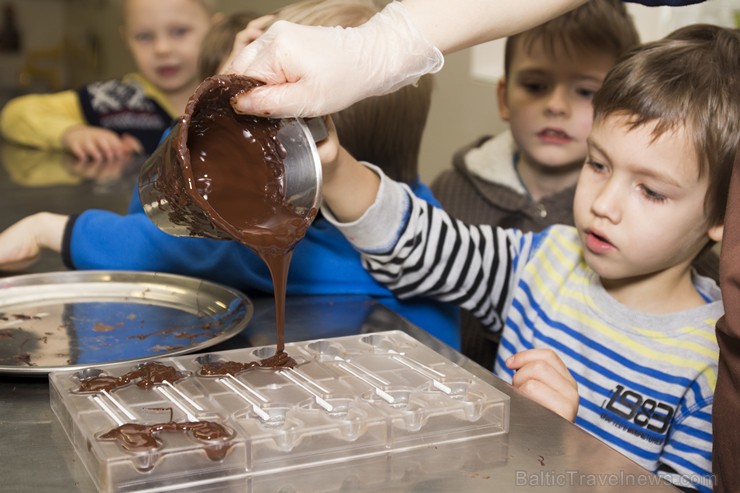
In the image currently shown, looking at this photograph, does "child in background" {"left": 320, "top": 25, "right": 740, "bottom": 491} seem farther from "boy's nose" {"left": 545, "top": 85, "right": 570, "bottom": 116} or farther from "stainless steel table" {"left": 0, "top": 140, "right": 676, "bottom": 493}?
"boy's nose" {"left": 545, "top": 85, "right": 570, "bottom": 116}

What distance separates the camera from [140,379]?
3.02ft

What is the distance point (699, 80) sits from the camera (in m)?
1.25

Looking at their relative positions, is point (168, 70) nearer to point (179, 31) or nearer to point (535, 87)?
point (179, 31)

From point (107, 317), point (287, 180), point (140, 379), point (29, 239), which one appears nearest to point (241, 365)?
point (140, 379)

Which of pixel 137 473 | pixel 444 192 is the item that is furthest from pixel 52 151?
pixel 137 473

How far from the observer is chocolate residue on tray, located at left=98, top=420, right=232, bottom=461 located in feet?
2.55

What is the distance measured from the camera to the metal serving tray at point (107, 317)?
107 cm

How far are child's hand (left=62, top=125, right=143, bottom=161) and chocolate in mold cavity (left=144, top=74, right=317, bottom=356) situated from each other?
1.67 m

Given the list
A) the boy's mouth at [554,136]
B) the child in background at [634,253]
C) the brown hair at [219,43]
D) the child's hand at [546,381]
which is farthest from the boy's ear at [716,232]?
the brown hair at [219,43]

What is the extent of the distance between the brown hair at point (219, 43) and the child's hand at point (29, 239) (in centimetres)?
50

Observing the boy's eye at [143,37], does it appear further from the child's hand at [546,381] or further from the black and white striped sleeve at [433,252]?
the child's hand at [546,381]

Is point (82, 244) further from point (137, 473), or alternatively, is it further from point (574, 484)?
point (574, 484)

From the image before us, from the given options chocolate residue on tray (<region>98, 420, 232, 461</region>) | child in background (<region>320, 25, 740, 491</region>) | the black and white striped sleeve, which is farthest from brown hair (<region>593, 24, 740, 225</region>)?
chocolate residue on tray (<region>98, 420, 232, 461</region>)

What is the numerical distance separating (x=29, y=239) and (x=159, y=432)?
811 millimetres
